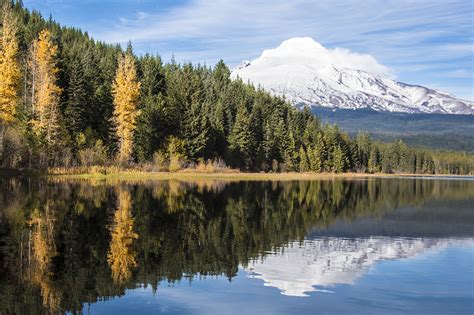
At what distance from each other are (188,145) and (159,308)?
77.2 m

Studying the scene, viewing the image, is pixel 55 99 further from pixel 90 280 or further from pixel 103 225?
pixel 90 280

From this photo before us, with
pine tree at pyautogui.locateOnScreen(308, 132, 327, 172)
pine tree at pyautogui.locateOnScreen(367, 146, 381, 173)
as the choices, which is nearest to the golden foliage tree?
pine tree at pyautogui.locateOnScreen(308, 132, 327, 172)

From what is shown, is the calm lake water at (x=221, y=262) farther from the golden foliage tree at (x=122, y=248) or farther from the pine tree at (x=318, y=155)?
the pine tree at (x=318, y=155)

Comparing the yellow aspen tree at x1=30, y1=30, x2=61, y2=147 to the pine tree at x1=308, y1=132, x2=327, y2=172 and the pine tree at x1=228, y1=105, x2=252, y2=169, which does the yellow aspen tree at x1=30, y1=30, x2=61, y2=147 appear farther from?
the pine tree at x1=308, y1=132, x2=327, y2=172

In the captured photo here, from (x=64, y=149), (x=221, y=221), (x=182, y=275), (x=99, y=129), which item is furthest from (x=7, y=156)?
(x=182, y=275)

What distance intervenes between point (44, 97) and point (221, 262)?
53223 millimetres

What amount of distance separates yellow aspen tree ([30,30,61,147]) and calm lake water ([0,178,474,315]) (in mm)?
33148

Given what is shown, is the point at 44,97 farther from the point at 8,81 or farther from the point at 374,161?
the point at 374,161

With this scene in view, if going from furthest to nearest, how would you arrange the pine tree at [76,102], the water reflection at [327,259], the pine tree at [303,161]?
the pine tree at [303,161]
the pine tree at [76,102]
the water reflection at [327,259]

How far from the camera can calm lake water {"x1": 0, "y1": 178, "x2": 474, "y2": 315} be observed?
13414 millimetres

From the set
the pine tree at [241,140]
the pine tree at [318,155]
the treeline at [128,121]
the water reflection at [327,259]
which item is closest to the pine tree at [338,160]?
the treeline at [128,121]

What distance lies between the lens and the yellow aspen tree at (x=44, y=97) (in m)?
65.3

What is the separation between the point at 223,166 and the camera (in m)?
97.3

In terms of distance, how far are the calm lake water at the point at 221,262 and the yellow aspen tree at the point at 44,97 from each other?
109 feet
